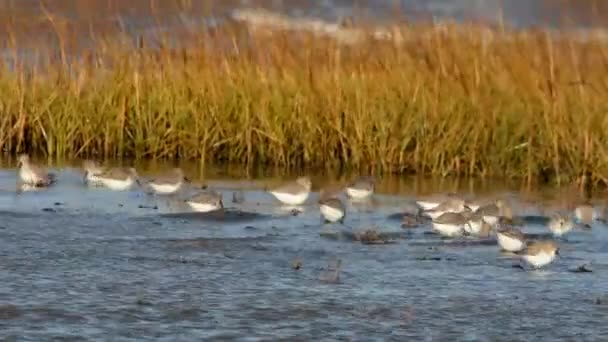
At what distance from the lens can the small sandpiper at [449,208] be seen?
11.1 metres

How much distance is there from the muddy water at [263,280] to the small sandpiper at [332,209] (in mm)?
101

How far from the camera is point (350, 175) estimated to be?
14.1m

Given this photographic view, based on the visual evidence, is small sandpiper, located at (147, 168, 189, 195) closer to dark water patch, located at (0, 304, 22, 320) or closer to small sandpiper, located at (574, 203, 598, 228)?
small sandpiper, located at (574, 203, 598, 228)

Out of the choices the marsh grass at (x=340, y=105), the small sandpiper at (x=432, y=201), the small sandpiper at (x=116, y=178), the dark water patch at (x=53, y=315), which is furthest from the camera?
the marsh grass at (x=340, y=105)

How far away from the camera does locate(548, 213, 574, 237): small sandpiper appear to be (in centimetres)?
1072

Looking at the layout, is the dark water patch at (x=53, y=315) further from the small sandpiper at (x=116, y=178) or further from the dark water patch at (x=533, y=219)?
the dark water patch at (x=533, y=219)

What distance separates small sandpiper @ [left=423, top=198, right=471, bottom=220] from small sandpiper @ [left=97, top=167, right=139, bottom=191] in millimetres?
2468

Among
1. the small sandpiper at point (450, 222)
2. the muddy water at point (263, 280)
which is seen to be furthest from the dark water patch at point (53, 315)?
the small sandpiper at point (450, 222)

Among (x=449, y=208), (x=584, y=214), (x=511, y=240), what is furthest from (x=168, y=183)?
(x=511, y=240)

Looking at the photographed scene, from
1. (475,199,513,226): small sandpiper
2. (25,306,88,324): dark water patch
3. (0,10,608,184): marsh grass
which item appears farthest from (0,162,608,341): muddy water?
(0,10,608,184): marsh grass

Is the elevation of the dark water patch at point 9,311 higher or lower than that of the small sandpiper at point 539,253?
lower

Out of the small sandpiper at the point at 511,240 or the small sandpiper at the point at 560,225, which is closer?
the small sandpiper at the point at 511,240

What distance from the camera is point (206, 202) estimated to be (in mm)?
11336

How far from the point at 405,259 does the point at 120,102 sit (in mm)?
5378
